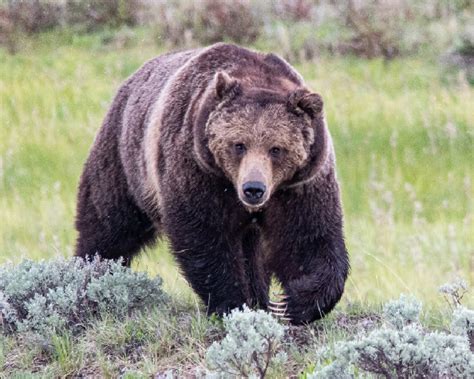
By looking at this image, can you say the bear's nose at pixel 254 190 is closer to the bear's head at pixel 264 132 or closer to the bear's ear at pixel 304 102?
the bear's head at pixel 264 132

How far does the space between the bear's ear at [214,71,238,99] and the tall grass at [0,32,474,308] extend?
157cm

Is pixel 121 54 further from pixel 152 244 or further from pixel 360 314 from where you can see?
pixel 360 314

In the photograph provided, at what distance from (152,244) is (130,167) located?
0.67m

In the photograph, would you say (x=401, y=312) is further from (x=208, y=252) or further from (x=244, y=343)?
(x=208, y=252)

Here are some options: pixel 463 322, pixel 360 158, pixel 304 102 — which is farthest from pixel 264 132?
pixel 360 158

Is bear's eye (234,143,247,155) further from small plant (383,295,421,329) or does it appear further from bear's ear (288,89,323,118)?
small plant (383,295,421,329)

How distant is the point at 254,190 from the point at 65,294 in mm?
1166

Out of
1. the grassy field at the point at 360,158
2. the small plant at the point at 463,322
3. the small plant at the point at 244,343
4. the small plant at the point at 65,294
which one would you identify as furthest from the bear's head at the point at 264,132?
the grassy field at the point at 360,158

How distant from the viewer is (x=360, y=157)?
9.91 meters

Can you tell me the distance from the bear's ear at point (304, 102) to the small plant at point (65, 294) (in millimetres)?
1147

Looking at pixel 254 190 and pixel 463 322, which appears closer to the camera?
pixel 463 322

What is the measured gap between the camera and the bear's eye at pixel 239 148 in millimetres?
4770

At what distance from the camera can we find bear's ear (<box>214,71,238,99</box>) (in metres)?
4.86

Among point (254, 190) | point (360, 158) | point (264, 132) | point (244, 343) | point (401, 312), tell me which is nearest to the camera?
point (244, 343)
